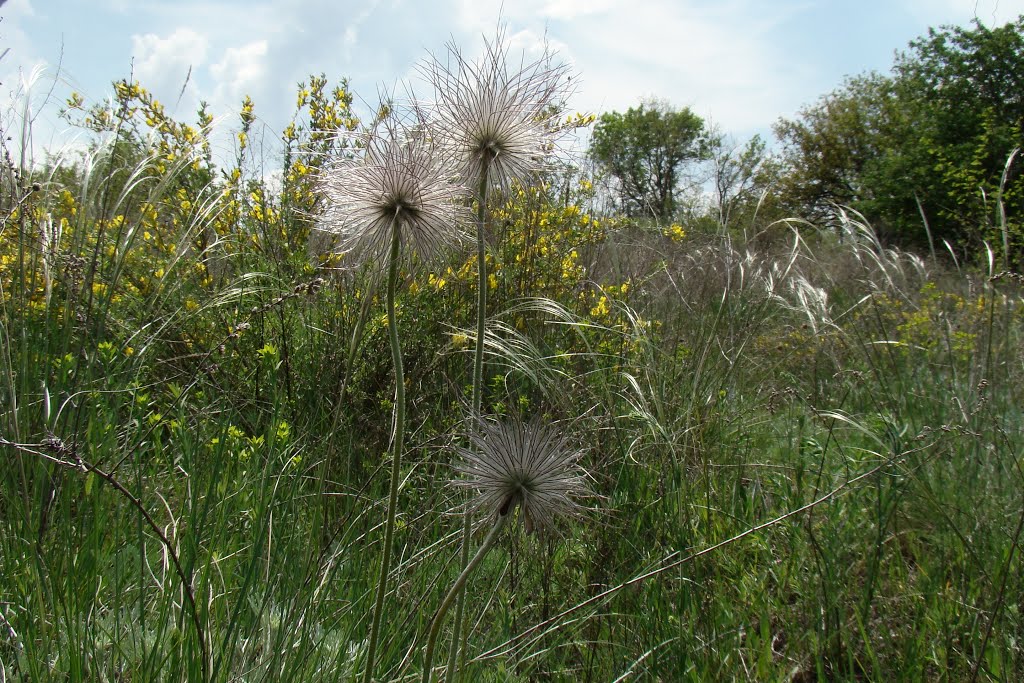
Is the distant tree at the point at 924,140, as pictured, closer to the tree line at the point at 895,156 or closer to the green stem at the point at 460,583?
the tree line at the point at 895,156

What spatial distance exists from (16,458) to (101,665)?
0.62 meters

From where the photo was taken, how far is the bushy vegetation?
5.74 feet

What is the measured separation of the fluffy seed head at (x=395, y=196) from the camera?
53.6 inches

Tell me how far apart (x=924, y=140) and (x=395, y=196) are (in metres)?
18.0

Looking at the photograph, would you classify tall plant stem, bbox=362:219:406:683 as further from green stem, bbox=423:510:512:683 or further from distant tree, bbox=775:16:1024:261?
distant tree, bbox=775:16:1024:261

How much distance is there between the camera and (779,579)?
2.46 meters

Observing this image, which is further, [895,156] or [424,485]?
[895,156]

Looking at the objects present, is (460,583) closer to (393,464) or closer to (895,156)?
(393,464)

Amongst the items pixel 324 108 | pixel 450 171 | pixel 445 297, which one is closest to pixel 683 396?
pixel 445 297

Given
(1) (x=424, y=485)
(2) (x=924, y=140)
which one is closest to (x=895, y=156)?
(2) (x=924, y=140)

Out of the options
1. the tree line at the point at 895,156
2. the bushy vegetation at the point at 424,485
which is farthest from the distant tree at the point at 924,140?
the bushy vegetation at the point at 424,485

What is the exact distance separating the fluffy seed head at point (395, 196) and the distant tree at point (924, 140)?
23.3 feet

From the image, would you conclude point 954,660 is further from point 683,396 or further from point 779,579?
point 683,396

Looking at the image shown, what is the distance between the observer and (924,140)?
16.1 m
